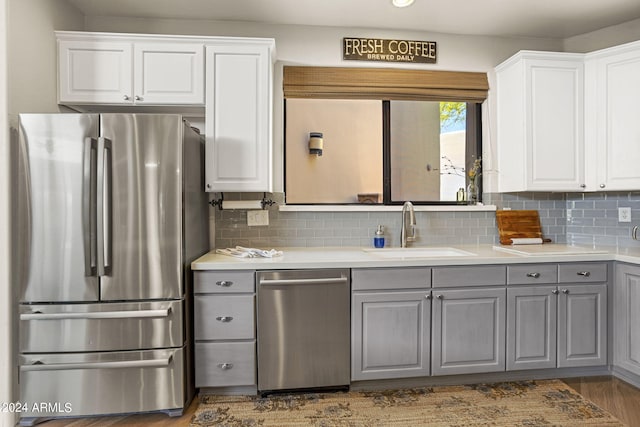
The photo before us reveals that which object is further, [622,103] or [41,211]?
[622,103]

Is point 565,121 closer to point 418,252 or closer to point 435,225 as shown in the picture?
point 435,225

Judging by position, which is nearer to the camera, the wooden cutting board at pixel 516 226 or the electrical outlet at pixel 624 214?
the electrical outlet at pixel 624 214

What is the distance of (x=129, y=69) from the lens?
2.44m

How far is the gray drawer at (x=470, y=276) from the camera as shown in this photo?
232cm

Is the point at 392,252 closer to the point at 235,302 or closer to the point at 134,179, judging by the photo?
the point at 235,302

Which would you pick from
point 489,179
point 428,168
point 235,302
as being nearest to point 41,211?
point 235,302

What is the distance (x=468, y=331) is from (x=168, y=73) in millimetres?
2546

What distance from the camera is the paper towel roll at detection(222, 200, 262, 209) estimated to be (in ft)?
8.90

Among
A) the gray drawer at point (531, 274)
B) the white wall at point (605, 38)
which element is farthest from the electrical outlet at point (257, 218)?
the white wall at point (605, 38)

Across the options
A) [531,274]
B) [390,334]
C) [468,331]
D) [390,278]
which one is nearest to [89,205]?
[390,278]

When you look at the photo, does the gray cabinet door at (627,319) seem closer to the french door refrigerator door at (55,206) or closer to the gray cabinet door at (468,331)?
the gray cabinet door at (468,331)

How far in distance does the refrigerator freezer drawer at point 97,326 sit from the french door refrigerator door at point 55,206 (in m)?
0.09

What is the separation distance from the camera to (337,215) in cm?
295

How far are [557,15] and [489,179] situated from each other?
1.28 metres
